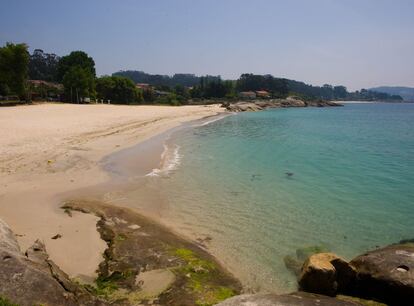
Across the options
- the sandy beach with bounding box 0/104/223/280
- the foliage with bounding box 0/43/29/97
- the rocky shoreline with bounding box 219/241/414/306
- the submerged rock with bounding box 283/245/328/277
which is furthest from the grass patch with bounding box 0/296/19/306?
the foliage with bounding box 0/43/29/97

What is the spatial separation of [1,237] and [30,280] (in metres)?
1.96

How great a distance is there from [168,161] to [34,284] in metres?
17.9

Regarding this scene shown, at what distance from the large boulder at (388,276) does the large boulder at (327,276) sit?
0.98 ft

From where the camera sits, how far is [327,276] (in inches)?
312

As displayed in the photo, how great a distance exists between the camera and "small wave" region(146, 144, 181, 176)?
67.3ft

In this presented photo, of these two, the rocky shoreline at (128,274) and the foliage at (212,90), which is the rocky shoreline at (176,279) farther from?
the foliage at (212,90)

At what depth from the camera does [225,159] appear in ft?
84.6

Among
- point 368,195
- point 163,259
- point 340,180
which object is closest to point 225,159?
point 340,180

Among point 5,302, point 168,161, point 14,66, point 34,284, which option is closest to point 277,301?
point 34,284

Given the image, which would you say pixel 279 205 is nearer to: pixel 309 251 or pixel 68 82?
pixel 309 251

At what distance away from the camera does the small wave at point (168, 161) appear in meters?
20.5

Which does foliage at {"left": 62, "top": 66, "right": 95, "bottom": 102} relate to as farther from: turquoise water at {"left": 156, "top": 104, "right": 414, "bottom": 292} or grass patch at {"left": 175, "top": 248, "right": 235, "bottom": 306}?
grass patch at {"left": 175, "top": 248, "right": 235, "bottom": 306}

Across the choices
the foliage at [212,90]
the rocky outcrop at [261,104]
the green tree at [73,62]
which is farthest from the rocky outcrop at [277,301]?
the foliage at [212,90]

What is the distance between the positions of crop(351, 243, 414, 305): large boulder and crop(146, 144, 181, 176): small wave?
13055 mm
